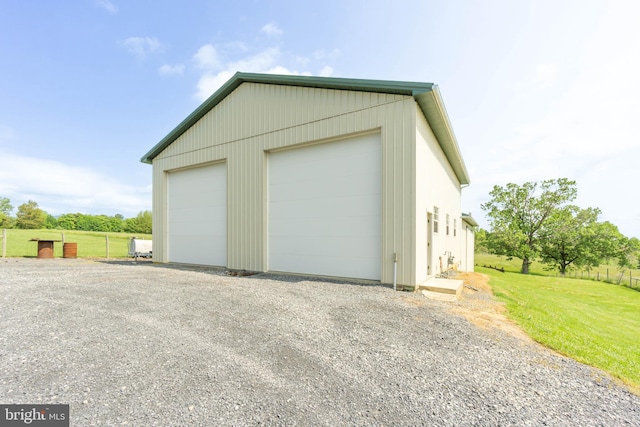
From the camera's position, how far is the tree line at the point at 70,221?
4956 cm

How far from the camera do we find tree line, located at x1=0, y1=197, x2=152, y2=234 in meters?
49.6

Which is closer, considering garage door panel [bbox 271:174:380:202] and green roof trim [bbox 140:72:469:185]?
green roof trim [bbox 140:72:469:185]

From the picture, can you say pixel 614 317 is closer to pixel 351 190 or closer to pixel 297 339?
pixel 351 190

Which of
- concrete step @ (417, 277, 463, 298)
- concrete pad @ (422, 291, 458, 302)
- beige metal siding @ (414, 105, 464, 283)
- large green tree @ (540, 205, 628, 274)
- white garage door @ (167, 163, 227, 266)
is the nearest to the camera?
concrete pad @ (422, 291, 458, 302)

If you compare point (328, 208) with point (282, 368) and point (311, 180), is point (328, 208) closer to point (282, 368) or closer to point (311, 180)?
point (311, 180)

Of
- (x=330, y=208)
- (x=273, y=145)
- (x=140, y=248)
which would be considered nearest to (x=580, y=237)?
(x=330, y=208)

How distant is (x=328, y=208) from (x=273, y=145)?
3070 mm

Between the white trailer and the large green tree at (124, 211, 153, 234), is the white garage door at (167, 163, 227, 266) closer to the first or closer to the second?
the white trailer

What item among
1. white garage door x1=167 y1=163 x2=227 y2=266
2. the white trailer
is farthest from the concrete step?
the white trailer

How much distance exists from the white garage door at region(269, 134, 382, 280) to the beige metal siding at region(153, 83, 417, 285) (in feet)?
1.08

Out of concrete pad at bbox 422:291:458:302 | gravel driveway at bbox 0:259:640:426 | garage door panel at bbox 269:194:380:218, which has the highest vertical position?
garage door panel at bbox 269:194:380:218

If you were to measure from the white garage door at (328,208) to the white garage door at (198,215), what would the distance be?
8.56ft

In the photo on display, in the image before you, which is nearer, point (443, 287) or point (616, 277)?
point (443, 287)

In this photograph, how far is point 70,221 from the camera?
5903 centimetres
